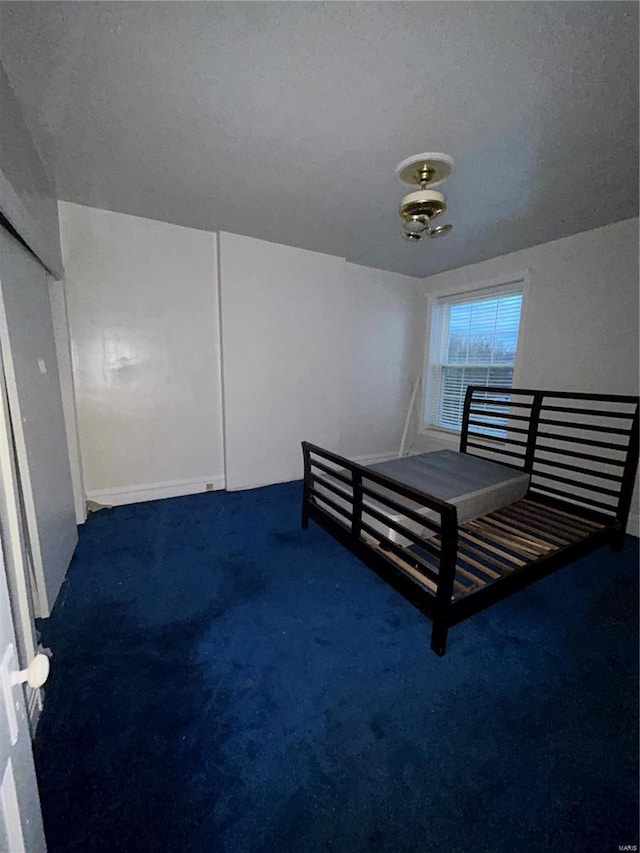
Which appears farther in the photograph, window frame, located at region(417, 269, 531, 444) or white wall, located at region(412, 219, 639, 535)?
window frame, located at region(417, 269, 531, 444)

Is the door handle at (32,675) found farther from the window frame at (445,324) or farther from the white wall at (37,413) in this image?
the window frame at (445,324)

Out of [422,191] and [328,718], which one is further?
[422,191]

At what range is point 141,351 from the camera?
9.58 feet

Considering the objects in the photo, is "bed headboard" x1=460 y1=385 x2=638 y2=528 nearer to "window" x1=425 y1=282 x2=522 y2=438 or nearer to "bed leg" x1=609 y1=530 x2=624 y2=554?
"bed leg" x1=609 y1=530 x2=624 y2=554

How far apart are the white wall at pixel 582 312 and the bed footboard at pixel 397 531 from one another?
2029mm

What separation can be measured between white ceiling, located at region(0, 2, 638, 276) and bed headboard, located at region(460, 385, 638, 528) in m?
1.46

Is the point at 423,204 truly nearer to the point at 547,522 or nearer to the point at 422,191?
the point at 422,191

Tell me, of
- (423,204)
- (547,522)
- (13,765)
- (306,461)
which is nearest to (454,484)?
(547,522)

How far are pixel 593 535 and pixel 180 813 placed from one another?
2439 mm

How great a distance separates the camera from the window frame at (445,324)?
330 cm

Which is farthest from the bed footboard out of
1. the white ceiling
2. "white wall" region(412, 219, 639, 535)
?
"white wall" region(412, 219, 639, 535)

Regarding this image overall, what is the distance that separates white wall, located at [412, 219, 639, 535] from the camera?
8.50 feet

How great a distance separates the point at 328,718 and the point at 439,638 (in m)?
0.57

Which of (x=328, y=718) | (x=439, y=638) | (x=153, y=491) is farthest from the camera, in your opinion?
(x=153, y=491)
